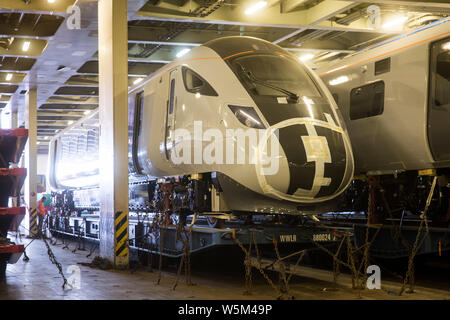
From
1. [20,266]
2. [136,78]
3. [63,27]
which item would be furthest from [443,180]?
[136,78]

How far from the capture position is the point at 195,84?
9742 mm

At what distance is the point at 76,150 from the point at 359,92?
11688mm

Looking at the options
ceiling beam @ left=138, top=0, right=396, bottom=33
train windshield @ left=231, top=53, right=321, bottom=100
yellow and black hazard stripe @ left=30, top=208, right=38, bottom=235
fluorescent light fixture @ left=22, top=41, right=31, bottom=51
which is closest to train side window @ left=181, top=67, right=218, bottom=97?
train windshield @ left=231, top=53, right=321, bottom=100

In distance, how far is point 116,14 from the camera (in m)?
12.0

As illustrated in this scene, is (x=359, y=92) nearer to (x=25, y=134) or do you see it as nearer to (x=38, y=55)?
(x=25, y=134)

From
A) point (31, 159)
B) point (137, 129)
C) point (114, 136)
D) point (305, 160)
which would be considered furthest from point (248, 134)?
point (31, 159)

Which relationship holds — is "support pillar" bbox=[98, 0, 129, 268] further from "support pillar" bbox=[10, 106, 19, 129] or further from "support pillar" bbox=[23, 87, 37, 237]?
"support pillar" bbox=[10, 106, 19, 129]

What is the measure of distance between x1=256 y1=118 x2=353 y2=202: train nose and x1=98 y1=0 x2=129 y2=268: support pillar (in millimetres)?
3951

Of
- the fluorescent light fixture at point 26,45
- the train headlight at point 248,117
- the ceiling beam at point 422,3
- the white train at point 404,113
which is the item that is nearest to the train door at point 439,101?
the white train at point 404,113

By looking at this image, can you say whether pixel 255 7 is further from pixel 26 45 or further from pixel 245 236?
pixel 245 236

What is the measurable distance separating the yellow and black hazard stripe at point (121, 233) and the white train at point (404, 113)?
4.51 metres

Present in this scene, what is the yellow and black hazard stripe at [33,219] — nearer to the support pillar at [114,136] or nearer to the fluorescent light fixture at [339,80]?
the support pillar at [114,136]

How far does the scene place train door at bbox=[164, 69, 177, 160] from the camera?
10.1m

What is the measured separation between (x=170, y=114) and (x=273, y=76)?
1972 mm
